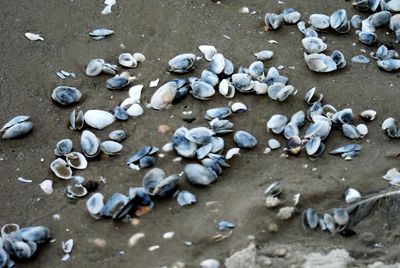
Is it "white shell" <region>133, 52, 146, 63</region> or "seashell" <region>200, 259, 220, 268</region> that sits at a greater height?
"white shell" <region>133, 52, 146, 63</region>

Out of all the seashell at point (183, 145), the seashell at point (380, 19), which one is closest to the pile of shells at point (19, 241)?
the seashell at point (183, 145)

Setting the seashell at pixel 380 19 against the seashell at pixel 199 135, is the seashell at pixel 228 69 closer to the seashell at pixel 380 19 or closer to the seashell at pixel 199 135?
the seashell at pixel 199 135

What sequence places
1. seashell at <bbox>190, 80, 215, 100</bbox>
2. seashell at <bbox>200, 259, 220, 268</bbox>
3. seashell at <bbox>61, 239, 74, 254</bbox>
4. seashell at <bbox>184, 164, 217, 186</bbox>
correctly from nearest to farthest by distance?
seashell at <bbox>200, 259, 220, 268</bbox> → seashell at <bbox>61, 239, 74, 254</bbox> → seashell at <bbox>184, 164, 217, 186</bbox> → seashell at <bbox>190, 80, 215, 100</bbox>

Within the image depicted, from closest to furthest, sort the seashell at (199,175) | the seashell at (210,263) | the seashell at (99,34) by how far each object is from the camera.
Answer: the seashell at (210,263)
the seashell at (199,175)
the seashell at (99,34)

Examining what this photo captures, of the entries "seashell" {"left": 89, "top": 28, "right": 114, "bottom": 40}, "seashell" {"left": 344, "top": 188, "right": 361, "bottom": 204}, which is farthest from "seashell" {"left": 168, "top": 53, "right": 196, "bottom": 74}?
"seashell" {"left": 344, "top": 188, "right": 361, "bottom": 204}

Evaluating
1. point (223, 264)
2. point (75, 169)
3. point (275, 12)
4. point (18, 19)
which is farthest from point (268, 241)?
point (18, 19)

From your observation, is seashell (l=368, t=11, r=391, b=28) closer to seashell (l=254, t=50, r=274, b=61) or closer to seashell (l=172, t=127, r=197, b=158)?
seashell (l=254, t=50, r=274, b=61)
